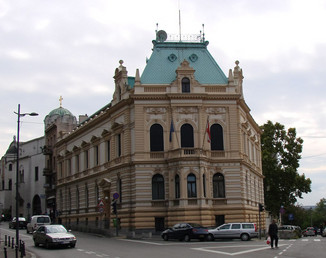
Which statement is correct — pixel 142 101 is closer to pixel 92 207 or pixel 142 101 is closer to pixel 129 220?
pixel 129 220

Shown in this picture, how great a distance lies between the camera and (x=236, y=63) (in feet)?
160

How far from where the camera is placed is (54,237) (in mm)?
29094

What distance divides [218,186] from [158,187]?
211 inches

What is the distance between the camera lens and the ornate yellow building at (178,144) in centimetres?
4166

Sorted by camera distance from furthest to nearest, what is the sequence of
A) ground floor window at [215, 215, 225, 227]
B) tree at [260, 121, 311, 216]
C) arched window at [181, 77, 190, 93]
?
tree at [260, 121, 311, 216]
arched window at [181, 77, 190, 93]
ground floor window at [215, 215, 225, 227]

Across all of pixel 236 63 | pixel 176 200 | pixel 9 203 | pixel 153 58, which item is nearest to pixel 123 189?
pixel 176 200

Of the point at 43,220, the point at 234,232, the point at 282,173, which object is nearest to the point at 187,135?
the point at 234,232

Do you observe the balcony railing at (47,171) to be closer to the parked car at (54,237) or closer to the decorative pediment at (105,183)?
the decorative pediment at (105,183)

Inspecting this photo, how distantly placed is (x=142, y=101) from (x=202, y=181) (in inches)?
355

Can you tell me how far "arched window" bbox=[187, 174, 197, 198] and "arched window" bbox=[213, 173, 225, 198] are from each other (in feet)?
7.59

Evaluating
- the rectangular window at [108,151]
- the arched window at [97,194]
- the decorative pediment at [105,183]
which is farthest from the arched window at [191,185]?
the arched window at [97,194]

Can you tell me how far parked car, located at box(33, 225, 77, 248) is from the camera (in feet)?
95.3

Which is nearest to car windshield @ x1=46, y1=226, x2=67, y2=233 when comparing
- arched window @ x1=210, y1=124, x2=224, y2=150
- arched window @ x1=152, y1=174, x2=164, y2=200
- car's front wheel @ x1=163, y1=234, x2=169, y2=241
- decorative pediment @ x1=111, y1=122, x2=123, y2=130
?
car's front wheel @ x1=163, y1=234, x2=169, y2=241

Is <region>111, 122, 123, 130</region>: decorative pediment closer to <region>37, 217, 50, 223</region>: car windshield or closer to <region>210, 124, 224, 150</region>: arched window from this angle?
<region>210, 124, 224, 150</region>: arched window
